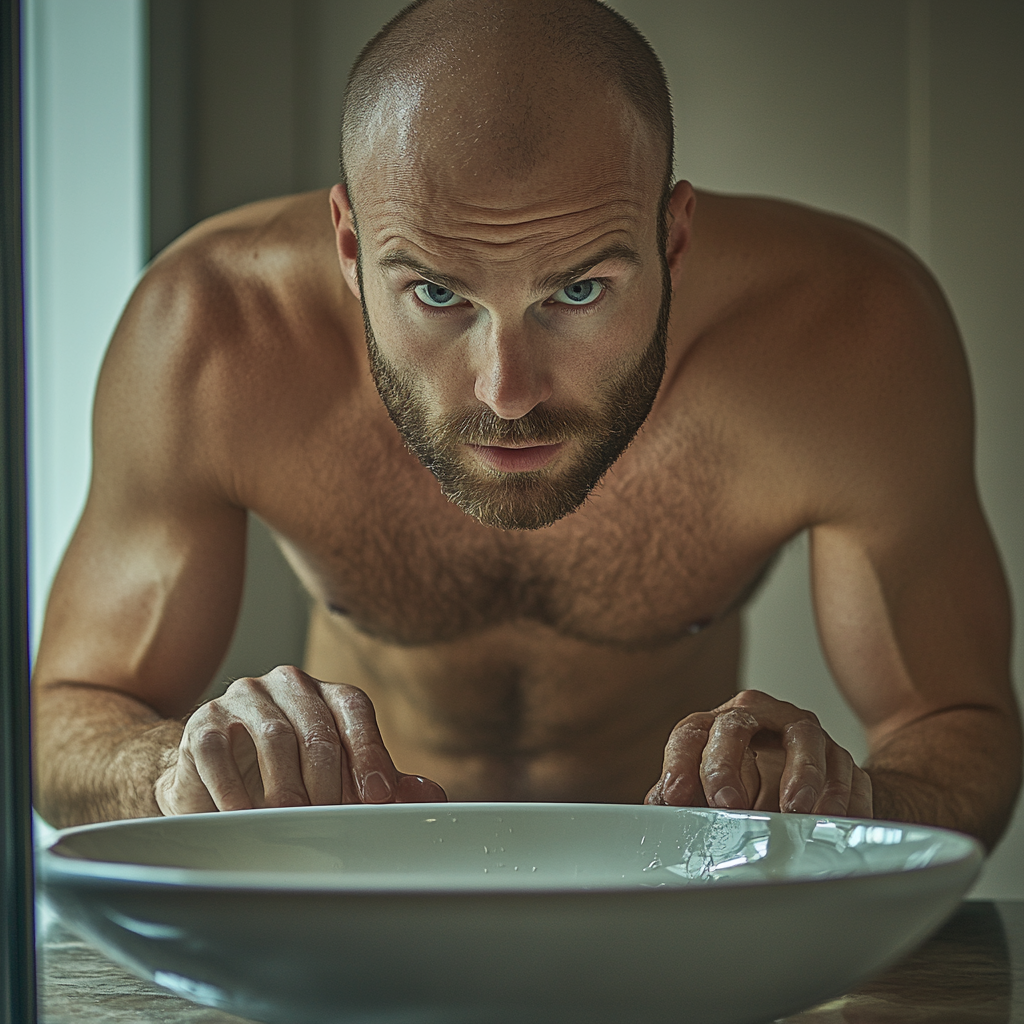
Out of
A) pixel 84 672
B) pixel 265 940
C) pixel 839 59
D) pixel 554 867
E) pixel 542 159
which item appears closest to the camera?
pixel 265 940

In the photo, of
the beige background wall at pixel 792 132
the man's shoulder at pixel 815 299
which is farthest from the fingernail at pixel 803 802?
the beige background wall at pixel 792 132

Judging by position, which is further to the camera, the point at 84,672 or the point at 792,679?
the point at 792,679

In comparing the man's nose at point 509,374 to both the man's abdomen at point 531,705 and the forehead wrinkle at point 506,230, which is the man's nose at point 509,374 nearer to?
the forehead wrinkle at point 506,230

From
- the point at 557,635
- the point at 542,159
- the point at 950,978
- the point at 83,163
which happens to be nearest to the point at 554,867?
the point at 950,978

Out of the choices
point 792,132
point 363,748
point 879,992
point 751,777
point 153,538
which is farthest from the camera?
point 792,132

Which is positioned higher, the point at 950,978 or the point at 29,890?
the point at 29,890

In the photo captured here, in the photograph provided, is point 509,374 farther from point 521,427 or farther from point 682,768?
point 682,768

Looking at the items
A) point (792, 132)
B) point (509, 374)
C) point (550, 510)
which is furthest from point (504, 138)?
point (792, 132)

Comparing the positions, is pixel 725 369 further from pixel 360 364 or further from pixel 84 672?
pixel 84 672

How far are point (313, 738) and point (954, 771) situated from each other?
53 cm

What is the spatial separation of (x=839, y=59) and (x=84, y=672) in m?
0.89

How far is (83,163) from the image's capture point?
4.12 feet

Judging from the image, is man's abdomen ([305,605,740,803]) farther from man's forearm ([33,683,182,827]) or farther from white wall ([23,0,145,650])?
white wall ([23,0,145,650])

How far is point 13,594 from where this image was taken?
0.89 ft
